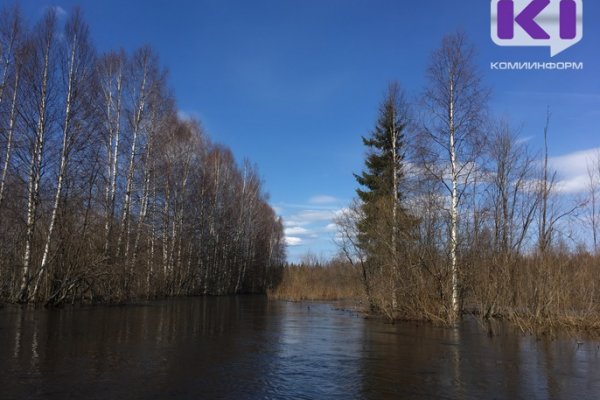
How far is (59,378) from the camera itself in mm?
7980

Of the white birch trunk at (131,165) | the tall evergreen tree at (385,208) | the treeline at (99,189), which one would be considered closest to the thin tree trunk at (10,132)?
the treeline at (99,189)

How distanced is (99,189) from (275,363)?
2365 centimetres

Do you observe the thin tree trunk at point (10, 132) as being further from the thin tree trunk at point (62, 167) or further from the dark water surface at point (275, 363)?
the dark water surface at point (275, 363)

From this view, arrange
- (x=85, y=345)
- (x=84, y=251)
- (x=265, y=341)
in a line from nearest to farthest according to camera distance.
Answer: (x=85, y=345)
(x=265, y=341)
(x=84, y=251)

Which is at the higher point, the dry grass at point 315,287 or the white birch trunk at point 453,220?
the white birch trunk at point 453,220

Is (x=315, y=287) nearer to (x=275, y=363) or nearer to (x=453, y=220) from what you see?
(x=453, y=220)

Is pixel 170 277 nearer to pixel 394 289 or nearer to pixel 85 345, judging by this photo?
pixel 394 289

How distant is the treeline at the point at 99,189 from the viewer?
23.0 m

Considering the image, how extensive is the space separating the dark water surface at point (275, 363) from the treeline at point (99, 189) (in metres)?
7.48

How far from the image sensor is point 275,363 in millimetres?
10414

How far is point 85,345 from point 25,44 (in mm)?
18352

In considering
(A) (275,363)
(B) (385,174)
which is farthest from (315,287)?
(A) (275,363)

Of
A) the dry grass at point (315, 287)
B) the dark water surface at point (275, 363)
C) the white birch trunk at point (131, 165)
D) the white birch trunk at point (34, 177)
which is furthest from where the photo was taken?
the dry grass at point (315, 287)

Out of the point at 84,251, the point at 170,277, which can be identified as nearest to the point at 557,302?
the point at 84,251
